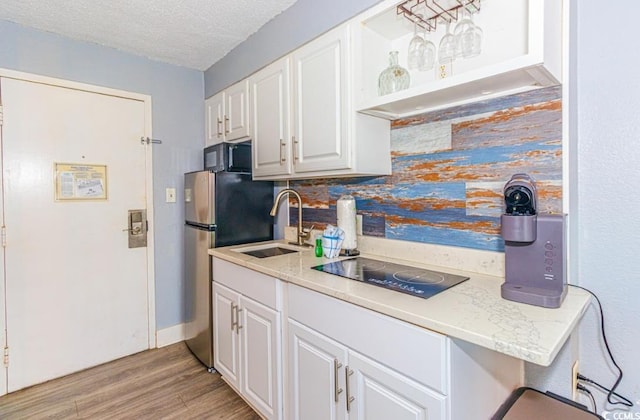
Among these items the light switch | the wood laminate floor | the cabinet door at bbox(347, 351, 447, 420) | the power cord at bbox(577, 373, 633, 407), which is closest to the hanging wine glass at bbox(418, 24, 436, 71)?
the cabinet door at bbox(347, 351, 447, 420)

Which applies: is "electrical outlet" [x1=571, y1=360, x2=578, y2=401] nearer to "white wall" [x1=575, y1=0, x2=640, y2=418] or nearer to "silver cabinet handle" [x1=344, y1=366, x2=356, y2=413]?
"white wall" [x1=575, y1=0, x2=640, y2=418]

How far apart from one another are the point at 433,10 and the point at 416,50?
162 millimetres

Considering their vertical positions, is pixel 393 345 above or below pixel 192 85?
below

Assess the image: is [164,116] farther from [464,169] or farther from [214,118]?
[464,169]

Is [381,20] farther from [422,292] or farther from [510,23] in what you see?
[422,292]

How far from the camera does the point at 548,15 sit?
41.6 inches

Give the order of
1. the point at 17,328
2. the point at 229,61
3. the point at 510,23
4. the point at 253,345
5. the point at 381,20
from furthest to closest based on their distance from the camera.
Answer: the point at 229,61, the point at 17,328, the point at 253,345, the point at 381,20, the point at 510,23

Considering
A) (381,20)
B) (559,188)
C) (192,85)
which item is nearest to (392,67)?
(381,20)

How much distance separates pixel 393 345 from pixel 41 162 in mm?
2432

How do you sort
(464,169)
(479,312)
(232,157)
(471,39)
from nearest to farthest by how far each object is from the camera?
(479,312), (471,39), (464,169), (232,157)

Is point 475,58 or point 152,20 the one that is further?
point 152,20

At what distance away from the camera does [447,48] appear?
1.40m

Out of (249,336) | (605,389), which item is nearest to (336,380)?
(249,336)

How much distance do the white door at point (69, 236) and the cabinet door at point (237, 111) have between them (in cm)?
66
